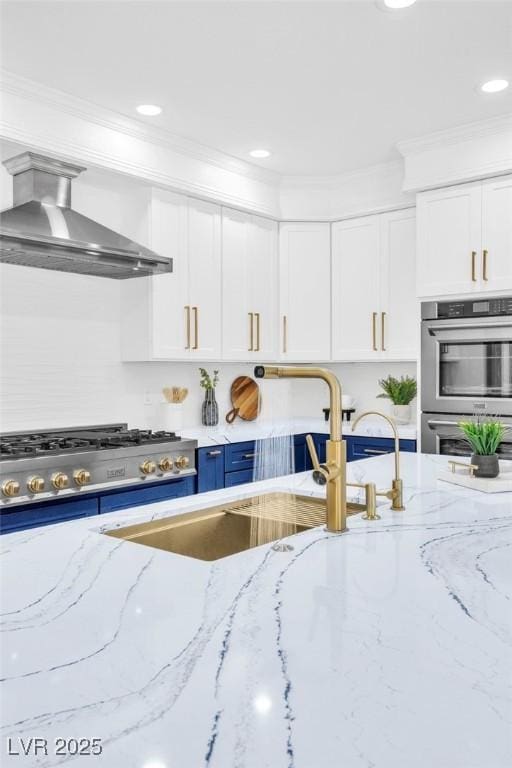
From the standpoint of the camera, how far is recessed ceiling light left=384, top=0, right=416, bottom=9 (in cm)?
244

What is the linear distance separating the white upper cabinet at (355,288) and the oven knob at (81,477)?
2130 millimetres

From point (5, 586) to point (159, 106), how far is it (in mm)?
2829

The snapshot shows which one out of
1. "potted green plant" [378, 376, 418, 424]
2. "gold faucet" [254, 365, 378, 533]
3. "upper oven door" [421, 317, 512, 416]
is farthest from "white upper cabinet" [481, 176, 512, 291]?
"gold faucet" [254, 365, 378, 533]

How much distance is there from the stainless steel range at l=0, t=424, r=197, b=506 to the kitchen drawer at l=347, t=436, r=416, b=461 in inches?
43.2

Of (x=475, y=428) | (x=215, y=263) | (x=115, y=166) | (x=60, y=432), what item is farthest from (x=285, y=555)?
(x=215, y=263)

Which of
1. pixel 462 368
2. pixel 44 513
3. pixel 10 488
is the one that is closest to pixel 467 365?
pixel 462 368

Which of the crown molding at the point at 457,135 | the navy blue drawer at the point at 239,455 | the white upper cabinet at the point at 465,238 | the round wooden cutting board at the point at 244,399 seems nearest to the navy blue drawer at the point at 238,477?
the navy blue drawer at the point at 239,455

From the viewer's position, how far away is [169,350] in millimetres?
3885

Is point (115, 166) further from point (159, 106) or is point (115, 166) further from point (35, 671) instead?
point (35, 671)

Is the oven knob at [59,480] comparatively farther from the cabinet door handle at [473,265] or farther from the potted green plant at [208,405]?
the cabinet door handle at [473,265]

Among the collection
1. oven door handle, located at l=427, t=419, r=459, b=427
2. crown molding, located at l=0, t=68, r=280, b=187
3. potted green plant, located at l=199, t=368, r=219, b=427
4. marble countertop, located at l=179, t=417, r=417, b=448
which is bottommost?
marble countertop, located at l=179, t=417, r=417, b=448

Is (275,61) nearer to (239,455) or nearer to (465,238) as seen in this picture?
(465,238)

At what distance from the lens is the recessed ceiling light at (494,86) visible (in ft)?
10.3

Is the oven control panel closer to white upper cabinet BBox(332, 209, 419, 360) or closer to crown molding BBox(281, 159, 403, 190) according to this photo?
white upper cabinet BBox(332, 209, 419, 360)
